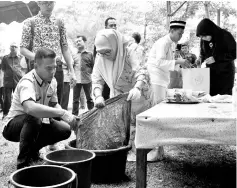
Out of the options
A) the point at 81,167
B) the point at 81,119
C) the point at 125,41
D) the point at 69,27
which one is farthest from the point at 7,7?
the point at 69,27

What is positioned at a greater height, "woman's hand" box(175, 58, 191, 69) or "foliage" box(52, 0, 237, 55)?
"foliage" box(52, 0, 237, 55)

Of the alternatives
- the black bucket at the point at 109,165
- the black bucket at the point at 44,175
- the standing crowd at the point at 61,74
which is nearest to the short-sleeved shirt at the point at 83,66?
the standing crowd at the point at 61,74

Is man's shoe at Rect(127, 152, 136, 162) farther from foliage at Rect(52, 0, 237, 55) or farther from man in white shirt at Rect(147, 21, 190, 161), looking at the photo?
foliage at Rect(52, 0, 237, 55)

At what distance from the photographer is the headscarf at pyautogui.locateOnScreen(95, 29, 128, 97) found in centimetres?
276

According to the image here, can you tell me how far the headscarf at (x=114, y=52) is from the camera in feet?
9.05

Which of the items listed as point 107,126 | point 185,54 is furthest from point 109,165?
point 185,54

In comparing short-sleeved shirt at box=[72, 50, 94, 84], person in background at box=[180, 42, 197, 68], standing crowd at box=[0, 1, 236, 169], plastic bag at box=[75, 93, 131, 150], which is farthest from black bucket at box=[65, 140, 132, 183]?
short-sleeved shirt at box=[72, 50, 94, 84]

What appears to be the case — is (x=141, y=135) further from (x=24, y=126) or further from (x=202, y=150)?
(x=202, y=150)

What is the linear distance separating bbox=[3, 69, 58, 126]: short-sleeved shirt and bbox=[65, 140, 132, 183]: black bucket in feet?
1.66

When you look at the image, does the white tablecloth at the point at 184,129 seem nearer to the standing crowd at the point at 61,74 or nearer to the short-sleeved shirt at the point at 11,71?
the standing crowd at the point at 61,74

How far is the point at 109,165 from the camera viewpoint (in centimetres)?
234

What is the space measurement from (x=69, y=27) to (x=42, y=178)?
1685cm

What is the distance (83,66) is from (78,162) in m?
4.66

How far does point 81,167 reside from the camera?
5.79 ft
